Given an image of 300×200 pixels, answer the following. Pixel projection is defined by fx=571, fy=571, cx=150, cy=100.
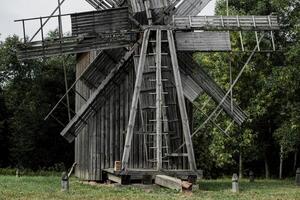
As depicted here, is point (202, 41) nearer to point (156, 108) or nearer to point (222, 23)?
point (222, 23)

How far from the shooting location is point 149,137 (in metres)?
21.5

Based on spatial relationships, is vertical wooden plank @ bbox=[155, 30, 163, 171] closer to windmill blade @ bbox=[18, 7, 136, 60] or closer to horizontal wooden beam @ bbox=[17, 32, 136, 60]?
windmill blade @ bbox=[18, 7, 136, 60]

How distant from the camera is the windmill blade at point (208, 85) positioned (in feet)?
70.8

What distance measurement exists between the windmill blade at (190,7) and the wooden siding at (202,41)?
1010 mm

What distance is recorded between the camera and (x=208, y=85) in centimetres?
2161

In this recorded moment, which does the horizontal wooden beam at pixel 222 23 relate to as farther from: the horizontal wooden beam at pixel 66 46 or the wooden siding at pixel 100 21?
the horizontal wooden beam at pixel 66 46

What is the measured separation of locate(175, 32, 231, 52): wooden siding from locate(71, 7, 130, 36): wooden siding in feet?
6.89

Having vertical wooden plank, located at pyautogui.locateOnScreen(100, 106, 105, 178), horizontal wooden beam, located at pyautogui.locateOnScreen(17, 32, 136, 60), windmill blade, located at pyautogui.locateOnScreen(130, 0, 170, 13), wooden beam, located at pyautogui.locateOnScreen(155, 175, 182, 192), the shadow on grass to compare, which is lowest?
the shadow on grass

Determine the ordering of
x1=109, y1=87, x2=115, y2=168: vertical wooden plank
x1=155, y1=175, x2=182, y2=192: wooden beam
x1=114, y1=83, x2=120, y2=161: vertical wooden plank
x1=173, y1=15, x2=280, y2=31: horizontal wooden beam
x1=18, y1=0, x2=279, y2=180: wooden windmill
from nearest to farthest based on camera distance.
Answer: x1=155, y1=175, x2=182, y2=192: wooden beam → x1=18, y1=0, x2=279, y2=180: wooden windmill → x1=173, y1=15, x2=280, y2=31: horizontal wooden beam → x1=114, y1=83, x2=120, y2=161: vertical wooden plank → x1=109, y1=87, x2=115, y2=168: vertical wooden plank

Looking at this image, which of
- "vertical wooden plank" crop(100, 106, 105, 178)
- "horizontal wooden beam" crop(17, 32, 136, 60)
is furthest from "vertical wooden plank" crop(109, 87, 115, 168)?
"horizontal wooden beam" crop(17, 32, 136, 60)

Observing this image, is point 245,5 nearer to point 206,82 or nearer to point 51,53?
point 206,82

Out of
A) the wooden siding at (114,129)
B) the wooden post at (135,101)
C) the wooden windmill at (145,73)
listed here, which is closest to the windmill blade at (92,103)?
the wooden windmill at (145,73)

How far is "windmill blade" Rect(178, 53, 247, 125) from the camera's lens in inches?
850

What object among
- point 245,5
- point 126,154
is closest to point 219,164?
point 245,5
